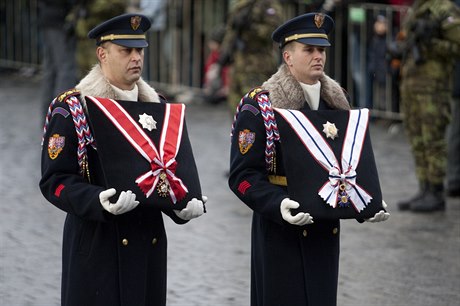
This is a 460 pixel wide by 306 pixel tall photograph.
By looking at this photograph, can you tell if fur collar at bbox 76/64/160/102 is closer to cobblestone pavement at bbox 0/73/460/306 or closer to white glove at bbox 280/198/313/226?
white glove at bbox 280/198/313/226

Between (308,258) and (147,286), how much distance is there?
0.73 m

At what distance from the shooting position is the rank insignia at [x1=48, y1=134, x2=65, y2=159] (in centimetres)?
565

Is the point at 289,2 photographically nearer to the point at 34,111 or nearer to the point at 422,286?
the point at 34,111

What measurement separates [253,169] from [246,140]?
13cm

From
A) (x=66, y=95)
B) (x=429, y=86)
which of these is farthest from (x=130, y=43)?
(x=429, y=86)

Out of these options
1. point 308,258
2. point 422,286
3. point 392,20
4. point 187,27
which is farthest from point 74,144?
point 187,27

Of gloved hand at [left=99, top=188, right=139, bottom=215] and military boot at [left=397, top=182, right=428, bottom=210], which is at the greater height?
gloved hand at [left=99, top=188, right=139, bottom=215]

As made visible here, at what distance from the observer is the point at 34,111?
17.1 meters

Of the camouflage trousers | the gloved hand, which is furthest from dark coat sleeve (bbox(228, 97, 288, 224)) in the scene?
the camouflage trousers

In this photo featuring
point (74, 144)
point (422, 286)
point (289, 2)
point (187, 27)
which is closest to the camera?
point (74, 144)

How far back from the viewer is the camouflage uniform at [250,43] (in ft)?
41.5

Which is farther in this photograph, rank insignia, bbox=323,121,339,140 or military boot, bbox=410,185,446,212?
military boot, bbox=410,185,446,212

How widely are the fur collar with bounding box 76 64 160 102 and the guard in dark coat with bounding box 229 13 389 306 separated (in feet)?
1.38

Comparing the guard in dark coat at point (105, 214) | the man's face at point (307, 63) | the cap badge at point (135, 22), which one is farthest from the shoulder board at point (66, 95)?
the man's face at point (307, 63)
